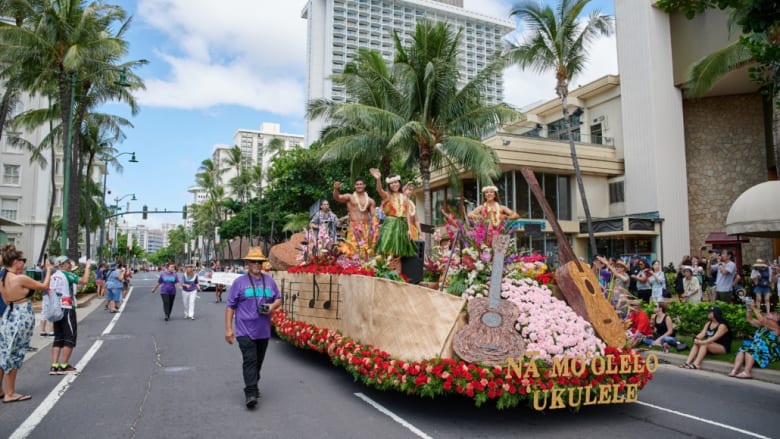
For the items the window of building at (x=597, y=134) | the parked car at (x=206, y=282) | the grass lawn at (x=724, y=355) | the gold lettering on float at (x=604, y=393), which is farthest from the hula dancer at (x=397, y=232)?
the parked car at (x=206, y=282)

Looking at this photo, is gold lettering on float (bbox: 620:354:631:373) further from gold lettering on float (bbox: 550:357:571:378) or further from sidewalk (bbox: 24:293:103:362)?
sidewalk (bbox: 24:293:103:362)

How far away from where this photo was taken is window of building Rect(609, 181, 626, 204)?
86.2 ft

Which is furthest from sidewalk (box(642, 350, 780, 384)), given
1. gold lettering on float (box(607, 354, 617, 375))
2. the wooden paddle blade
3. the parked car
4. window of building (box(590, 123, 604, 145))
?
the parked car

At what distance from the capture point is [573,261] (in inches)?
248

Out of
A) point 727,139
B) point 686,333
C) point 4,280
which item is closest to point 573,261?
point 4,280

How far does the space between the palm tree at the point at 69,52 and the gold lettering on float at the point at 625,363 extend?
68.7 ft

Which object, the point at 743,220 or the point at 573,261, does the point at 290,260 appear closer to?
the point at 573,261

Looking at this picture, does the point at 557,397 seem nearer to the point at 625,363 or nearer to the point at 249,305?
the point at 625,363

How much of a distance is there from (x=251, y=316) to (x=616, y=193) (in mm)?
24135

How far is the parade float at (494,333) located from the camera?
17.4ft

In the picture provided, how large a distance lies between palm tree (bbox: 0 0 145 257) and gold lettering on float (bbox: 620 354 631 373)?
20935mm

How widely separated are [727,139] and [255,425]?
26693 millimetres

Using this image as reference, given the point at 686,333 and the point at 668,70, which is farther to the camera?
the point at 668,70

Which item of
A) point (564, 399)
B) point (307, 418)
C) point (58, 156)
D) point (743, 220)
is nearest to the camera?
point (564, 399)
